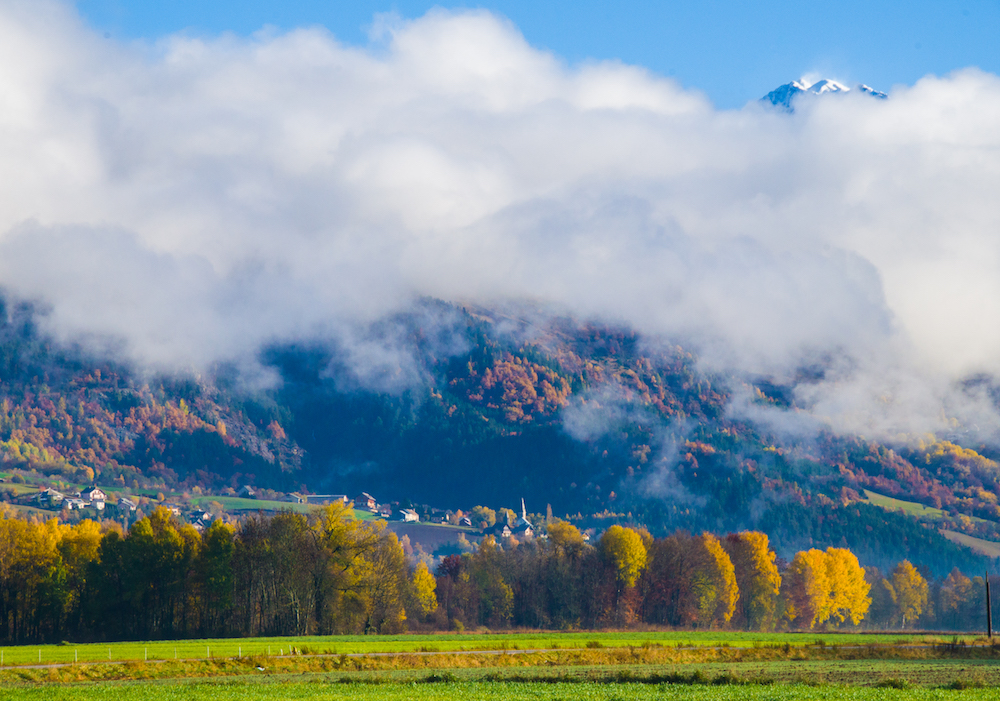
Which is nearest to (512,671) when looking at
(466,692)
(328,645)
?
(466,692)

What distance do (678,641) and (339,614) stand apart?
55.2 metres

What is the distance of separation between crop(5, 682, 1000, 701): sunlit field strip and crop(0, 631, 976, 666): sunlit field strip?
32.8m

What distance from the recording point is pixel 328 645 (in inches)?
5138

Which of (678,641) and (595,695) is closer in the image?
(595,695)

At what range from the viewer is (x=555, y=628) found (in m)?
197

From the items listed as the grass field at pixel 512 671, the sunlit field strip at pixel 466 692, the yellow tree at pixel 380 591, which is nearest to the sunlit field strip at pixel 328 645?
the grass field at pixel 512 671

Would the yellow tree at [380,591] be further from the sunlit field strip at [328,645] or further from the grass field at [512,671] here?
the grass field at [512,671]

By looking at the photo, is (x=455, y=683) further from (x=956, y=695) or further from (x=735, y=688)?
(x=956, y=695)

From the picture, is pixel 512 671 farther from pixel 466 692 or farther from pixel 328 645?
pixel 328 645

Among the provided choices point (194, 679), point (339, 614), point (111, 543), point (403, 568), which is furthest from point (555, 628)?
point (194, 679)

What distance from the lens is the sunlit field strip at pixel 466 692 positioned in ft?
237

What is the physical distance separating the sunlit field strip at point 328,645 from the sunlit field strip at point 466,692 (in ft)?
108

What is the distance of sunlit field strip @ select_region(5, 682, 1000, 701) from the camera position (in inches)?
2847

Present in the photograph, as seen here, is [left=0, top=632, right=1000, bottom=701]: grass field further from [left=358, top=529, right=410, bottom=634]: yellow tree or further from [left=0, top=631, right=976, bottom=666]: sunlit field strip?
[left=358, top=529, right=410, bottom=634]: yellow tree
